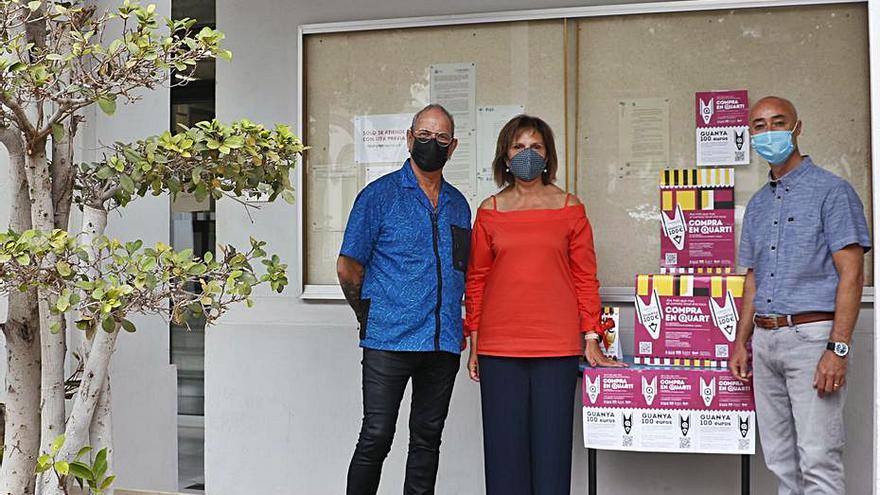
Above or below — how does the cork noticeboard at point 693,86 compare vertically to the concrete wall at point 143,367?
above

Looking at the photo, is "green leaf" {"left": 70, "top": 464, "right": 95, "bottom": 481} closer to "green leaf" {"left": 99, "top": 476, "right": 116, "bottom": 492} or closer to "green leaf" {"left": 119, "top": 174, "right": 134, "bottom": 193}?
"green leaf" {"left": 99, "top": 476, "right": 116, "bottom": 492}

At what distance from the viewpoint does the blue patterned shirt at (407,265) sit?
380 centimetres

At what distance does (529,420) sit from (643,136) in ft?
4.62

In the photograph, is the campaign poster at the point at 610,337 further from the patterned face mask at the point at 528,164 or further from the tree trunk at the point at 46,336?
the tree trunk at the point at 46,336

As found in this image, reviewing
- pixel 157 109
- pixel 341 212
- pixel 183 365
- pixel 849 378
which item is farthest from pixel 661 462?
pixel 183 365

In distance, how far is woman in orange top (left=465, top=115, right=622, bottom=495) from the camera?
12.6ft

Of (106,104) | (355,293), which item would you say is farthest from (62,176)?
(355,293)

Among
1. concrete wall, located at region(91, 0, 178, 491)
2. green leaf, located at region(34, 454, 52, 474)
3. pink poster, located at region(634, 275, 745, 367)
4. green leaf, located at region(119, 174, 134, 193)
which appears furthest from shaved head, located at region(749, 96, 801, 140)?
concrete wall, located at region(91, 0, 178, 491)

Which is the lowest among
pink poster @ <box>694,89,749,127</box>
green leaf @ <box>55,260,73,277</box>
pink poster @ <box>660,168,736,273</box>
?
green leaf @ <box>55,260,73,277</box>

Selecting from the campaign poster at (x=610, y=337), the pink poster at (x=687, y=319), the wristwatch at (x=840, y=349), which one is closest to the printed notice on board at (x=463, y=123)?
the campaign poster at (x=610, y=337)

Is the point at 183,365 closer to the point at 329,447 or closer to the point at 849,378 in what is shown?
the point at 329,447

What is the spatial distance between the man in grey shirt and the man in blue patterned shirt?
112cm

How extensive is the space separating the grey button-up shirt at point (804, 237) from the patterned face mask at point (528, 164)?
843mm

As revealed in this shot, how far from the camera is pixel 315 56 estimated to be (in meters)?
4.98
